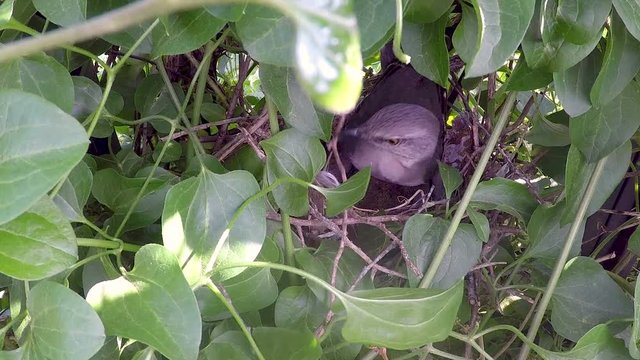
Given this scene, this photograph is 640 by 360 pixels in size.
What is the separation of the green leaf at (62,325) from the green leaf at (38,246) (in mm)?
12

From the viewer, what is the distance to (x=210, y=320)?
528 millimetres

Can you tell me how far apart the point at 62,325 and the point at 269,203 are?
234mm

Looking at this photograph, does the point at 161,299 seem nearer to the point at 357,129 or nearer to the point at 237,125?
the point at 237,125

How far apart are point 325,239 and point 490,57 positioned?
286 mm

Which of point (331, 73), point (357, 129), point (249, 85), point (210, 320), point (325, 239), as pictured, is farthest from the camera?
point (357, 129)

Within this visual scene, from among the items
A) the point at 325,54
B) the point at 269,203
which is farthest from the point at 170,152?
the point at 325,54

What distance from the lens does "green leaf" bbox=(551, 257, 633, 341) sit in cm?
63

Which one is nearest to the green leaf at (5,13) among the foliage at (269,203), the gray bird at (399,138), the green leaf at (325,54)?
the foliage at (269,203)

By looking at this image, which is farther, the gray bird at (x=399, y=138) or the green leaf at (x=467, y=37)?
the gray bird at (x=399, y=138)

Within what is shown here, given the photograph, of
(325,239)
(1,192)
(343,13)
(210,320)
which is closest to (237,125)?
(325,239)

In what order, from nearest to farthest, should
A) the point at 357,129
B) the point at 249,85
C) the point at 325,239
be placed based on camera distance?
the point at 325,239 < the point at 249,85 < the point at 357,129

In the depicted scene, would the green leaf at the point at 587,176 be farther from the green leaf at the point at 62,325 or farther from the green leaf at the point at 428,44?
the green leaf at the point at 62,325

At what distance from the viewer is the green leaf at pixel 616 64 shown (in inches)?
20.9

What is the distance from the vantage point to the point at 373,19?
1.36 ft
